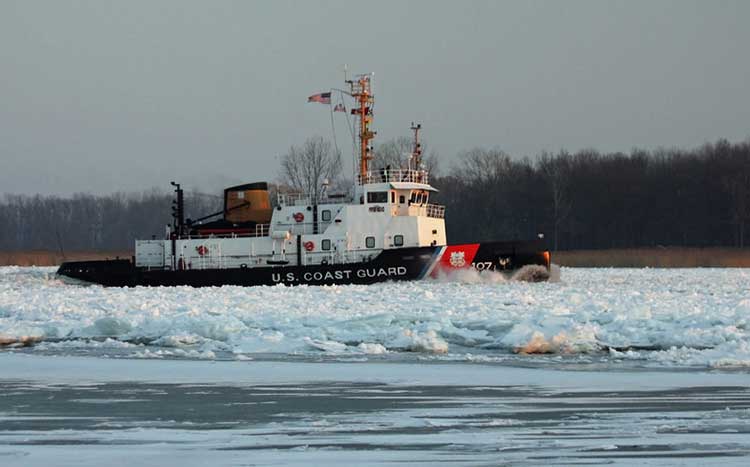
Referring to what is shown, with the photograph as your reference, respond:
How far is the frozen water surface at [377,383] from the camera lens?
23.9 feet

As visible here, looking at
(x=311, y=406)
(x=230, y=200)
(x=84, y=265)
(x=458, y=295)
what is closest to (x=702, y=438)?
(x=311, y=406)

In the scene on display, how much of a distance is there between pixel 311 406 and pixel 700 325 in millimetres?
7924

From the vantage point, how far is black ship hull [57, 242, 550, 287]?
102 ft

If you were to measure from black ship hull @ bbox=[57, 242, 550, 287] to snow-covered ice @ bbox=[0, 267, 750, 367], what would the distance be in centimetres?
951

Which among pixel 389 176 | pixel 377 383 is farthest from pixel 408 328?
pixel 389 176

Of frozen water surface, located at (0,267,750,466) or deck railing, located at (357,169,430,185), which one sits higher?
deck railing, located at (357,169,430,185)

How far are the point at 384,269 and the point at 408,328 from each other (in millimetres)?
15669

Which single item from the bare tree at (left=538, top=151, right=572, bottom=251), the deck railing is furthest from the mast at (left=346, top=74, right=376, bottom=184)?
the bare tree at (left=538, top=151, right=572, bottom=251)

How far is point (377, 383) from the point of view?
10.8 meters

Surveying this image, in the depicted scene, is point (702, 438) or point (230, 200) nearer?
point (702, 438)

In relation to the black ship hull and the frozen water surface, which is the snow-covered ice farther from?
the black ship hull

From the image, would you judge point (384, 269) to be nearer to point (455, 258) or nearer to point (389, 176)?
point (455, 258)

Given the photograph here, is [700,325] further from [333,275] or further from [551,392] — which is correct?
[333,275]

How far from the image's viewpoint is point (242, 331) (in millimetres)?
15883
